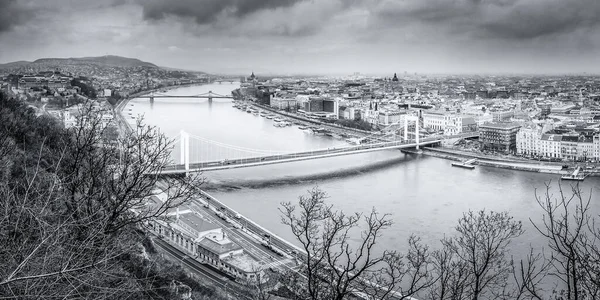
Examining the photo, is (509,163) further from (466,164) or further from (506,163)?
(466,164)

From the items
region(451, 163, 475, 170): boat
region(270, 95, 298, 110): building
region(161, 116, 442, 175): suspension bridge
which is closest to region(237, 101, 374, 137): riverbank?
region(270, 95, 298, 110): building

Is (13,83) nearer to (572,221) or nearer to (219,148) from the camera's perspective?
(219,148)

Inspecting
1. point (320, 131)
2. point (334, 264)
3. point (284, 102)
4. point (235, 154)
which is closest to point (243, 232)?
point (334, 264)

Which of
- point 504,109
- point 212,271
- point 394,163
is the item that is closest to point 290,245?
point 212,271

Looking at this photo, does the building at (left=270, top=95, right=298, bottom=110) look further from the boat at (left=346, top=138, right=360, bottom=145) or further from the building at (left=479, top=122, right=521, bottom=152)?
the building at (left=479, top=122, right=521, bottom=152)

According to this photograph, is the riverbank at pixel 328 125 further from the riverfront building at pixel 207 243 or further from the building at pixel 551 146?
the riverfront building at pixel 207 243
